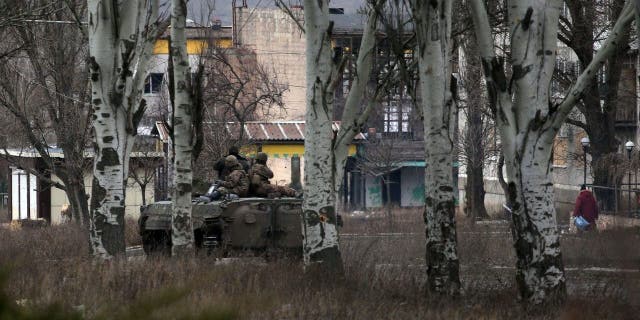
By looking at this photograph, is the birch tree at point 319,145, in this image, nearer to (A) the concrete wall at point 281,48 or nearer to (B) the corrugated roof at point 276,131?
(B) the corrugated roof at point 276,131

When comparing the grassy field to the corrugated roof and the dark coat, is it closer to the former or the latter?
the dark coat

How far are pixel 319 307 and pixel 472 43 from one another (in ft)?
75.7

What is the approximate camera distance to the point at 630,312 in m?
11.1

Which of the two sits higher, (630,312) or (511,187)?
(511,187)

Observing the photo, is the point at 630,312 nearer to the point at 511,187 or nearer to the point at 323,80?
the point at 511,187

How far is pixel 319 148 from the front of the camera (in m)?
15.0

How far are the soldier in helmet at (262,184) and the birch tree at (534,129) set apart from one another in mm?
8999

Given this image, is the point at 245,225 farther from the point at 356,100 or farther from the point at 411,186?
the point at 411,186

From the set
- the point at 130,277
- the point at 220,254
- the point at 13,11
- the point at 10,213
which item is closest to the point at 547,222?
the point at 130,277

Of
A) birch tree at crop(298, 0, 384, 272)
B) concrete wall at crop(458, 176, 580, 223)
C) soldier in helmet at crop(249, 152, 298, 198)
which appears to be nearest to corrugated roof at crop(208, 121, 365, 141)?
concrete wall at crop(458, 176, 580, 223)

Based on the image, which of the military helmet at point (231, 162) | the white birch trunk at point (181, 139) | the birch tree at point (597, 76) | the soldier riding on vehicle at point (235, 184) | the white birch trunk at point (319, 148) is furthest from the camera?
the birch tree at point (597, 76)

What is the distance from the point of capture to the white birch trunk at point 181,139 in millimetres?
16845

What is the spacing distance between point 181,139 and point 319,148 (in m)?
2.93

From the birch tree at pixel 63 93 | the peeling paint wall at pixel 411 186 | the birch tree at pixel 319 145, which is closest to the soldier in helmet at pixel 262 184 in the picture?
the birch tree at pixel 319 145
